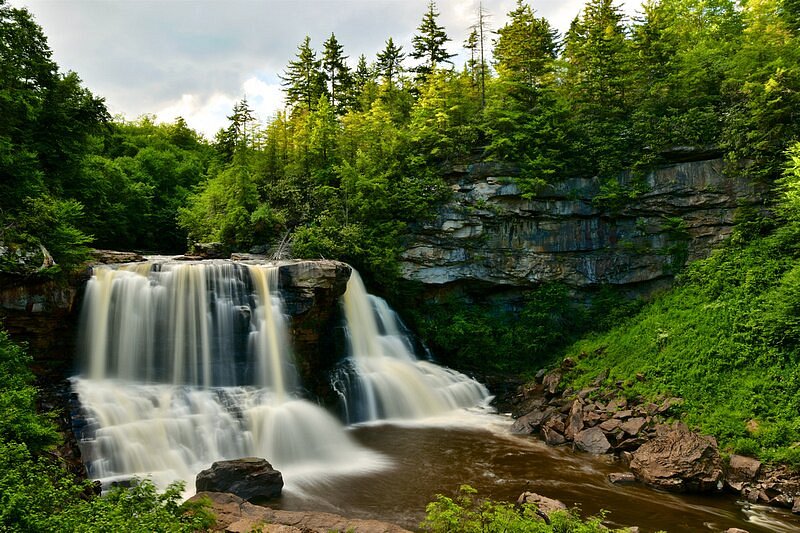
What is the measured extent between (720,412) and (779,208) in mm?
9175

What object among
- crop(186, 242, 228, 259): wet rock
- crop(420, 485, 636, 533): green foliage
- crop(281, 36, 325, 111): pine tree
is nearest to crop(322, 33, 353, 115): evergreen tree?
crop(281, 36, 325, 111): pine tree

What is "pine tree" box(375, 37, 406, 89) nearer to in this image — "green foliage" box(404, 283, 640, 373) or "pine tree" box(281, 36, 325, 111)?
"pine tree" box(281, 36, 325, 111)

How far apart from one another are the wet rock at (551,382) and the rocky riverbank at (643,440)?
4 centimetres

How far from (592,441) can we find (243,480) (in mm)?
10036

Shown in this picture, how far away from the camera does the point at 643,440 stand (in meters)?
13.0

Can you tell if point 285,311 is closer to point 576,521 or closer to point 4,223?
point 4,223

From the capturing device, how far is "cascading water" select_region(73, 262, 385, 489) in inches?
439

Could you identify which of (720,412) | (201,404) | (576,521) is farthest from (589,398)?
(201,404)

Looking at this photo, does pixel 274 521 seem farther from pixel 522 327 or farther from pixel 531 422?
pixel 522 327

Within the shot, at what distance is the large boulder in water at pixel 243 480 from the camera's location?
965cm

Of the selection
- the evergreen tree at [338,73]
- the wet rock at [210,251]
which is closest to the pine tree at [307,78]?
the evergreen tree at [338,73]

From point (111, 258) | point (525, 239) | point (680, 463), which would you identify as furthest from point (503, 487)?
point (111, 258)

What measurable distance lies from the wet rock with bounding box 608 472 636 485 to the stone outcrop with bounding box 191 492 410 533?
21.5 feet

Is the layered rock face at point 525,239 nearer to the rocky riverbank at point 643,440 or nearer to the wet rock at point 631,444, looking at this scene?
the rocky riverbank at point 643,440
